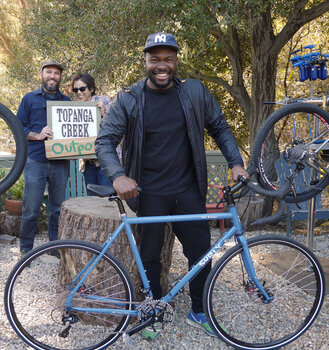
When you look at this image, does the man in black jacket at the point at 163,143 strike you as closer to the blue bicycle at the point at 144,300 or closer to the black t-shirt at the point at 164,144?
the black t-shirt at the point at 164,144

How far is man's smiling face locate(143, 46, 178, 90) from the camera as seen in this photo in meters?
2.33

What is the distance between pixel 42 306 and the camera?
252 cm

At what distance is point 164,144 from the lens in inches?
94.9

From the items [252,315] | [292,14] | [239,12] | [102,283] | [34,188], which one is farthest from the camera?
[292,14]

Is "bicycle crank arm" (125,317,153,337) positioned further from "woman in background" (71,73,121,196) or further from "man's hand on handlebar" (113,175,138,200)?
"woman in background" (71,73,121,196)

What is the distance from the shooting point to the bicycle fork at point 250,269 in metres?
2.32

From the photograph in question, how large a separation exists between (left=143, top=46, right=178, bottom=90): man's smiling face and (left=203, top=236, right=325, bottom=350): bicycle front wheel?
1.12m

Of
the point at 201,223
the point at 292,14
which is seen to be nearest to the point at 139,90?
the point at 201,223

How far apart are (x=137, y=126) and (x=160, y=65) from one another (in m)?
0.40

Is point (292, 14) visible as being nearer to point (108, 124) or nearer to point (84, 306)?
point (108, 124)

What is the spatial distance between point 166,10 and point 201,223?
10.5 feet

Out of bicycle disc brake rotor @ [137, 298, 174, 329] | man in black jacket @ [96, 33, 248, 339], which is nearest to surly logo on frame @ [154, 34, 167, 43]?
man in black jacket @ [96, 33, 248, 339]

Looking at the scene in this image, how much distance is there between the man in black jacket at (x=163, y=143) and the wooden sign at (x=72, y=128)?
1459 millimetres

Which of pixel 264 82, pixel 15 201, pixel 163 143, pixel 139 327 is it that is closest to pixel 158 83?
pixel 163 143
